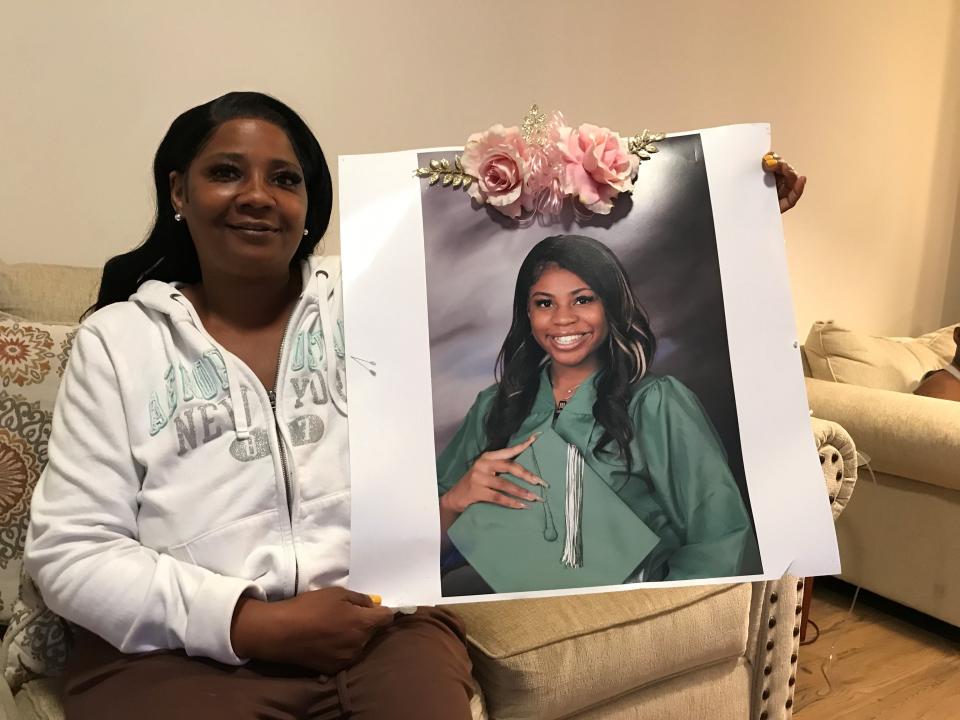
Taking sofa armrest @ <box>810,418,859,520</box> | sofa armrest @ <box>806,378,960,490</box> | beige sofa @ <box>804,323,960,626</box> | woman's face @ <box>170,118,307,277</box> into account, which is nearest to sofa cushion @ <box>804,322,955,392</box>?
beige sofa @ <box>804,323,960,626</box>

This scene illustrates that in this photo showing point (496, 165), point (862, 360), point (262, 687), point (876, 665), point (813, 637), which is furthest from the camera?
point (862, 360)

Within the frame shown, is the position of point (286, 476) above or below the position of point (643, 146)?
below

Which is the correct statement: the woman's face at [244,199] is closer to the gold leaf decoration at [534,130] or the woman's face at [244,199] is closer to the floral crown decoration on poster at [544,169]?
the floral crown decoration on poster at [544,169]

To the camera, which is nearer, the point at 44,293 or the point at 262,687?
the point at 262,687

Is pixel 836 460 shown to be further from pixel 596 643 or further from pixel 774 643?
pixel 596 643

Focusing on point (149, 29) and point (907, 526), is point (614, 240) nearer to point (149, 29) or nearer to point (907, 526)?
point (149, 29)

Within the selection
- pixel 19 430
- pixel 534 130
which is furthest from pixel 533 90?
pixel 19 430

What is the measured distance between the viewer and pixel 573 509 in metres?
0.86

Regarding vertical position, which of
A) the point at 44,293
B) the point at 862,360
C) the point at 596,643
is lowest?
the point at 596,643

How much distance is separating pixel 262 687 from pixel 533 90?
150cm

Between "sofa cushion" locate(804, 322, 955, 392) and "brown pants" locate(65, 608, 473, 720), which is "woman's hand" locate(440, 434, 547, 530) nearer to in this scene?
"brown pants" locate(65, 608, 473, 720)

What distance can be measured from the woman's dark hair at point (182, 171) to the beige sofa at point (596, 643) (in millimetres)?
138

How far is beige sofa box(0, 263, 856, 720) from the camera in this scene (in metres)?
0.91

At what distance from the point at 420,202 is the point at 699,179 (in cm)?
33
